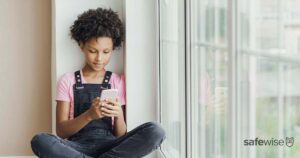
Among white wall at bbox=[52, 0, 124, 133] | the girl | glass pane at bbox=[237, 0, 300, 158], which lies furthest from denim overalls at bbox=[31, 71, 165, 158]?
glass pane at bbox=[237, 0, 300, 158]

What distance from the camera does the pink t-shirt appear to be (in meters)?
3.25

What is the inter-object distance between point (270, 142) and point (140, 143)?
130 cm

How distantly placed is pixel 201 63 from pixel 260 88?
82 centimetres

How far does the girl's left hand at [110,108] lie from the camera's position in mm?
2982

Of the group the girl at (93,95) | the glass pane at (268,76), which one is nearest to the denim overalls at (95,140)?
the girl at (93,95)

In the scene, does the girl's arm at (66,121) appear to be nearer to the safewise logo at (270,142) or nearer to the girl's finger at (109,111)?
the girl's finger at (109,111)

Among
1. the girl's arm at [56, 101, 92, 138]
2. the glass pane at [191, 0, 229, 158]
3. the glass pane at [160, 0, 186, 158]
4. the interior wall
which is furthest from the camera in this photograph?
the interior wall

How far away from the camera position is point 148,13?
10.9 ft

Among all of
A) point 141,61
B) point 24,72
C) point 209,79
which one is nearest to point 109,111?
point 141,61

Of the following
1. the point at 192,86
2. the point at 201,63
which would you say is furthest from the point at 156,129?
the point at 201,63

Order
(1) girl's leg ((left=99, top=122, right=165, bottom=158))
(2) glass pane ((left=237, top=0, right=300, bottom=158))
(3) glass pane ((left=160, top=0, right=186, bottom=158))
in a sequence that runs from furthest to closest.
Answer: (1) girl's leg ((left=99, top=122, right=165, bottom=158)) → (3) glass pane ((left=160, top=0, right=186, bottom=158)) → (2) glass pane ((left=237, top=0, right=300, bottom=158))

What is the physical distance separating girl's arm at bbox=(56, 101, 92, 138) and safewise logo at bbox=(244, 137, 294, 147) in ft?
4.77

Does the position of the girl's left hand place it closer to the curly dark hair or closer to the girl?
the girl

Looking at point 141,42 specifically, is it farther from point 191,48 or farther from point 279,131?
point 279,131
